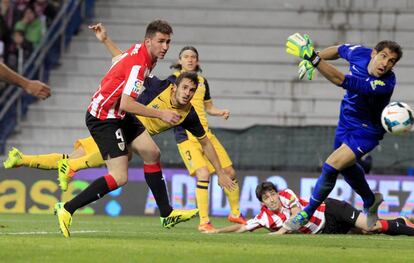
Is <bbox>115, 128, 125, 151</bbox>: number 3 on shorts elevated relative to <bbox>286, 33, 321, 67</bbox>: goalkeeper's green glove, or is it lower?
lower

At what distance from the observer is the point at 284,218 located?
46.2 feet

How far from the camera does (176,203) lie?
781 inches

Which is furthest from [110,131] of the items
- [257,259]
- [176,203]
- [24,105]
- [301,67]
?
[24,105]

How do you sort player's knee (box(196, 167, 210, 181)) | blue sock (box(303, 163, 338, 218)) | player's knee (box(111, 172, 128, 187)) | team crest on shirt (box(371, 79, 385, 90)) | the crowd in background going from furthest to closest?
the crowd in background, player's knee (box(196, 167, 210, 181)), blue sock (box(303, 163, 338, 218)), team crest on shirt (box(371, 79, 385, 90)), player's knee (box(111, 172, 128, 187))

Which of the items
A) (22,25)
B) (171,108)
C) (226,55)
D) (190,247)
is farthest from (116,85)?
(226,55)

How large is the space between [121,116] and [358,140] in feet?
9.07

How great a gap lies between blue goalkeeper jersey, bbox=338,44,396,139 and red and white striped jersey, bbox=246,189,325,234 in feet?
3.76

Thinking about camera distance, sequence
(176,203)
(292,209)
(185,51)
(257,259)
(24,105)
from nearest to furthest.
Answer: (257,259)
(292,209)
(185,51)
(176,203)
(24,105)

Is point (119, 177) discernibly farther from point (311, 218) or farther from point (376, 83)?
point (376, 83)

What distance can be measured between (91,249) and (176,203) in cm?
959

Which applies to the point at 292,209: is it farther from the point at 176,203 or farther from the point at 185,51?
the point at 176,203

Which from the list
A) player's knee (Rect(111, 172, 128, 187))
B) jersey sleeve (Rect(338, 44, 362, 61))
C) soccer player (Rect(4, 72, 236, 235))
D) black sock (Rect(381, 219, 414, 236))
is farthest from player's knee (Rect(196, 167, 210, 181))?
player's knee (Rect(111, 172, 128, 187))

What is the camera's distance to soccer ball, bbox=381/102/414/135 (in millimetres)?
12945

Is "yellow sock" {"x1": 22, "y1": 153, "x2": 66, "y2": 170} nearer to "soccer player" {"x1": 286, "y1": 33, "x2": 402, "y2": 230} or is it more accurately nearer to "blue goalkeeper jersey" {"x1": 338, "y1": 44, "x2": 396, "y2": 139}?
"soccer player" {"x1": 286, "y1": 33, "x2": 402, "y2": 230}
